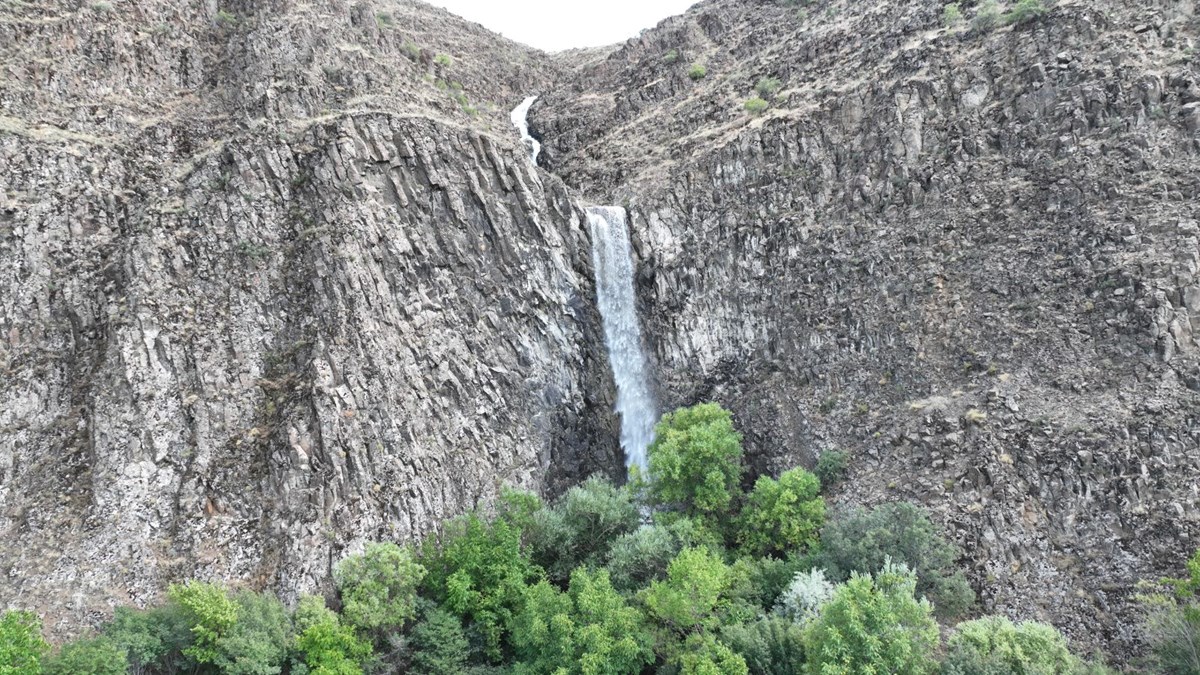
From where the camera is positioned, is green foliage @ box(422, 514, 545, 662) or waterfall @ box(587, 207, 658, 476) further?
waterfall @ box(587, 207, 658, 476)

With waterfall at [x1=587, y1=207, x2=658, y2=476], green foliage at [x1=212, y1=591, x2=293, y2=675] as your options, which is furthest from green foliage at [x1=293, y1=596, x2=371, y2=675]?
waterfall at [x1=587, y1=207, x2=658, y2=476]

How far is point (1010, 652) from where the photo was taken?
1697 centimetres

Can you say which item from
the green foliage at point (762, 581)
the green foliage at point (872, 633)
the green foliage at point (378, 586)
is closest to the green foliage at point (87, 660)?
the green foliage at point (378, 586)

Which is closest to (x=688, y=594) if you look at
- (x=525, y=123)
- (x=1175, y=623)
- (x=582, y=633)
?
(x=582, y=633)

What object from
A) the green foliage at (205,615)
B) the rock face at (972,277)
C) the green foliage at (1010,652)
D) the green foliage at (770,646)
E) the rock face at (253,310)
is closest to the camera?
the green foliage at (1010,652)

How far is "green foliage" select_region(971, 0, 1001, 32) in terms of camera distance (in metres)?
30.2

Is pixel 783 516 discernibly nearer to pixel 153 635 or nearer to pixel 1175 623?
pixel 1175 623

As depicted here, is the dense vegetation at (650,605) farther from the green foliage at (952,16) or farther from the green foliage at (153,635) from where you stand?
the green foliage at (952,16)

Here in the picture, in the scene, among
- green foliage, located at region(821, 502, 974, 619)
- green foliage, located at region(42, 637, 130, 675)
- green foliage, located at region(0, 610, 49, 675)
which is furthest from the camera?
green foliage, located at region(821, 502, 974, 619)

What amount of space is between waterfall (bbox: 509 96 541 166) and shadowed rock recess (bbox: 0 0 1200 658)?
9.14 meters

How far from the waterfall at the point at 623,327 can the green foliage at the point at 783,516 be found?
7.49m

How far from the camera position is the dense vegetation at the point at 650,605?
17.4 meters

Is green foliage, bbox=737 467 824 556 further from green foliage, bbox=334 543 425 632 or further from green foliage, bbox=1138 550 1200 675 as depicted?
green foliage, bbox=334 543 425 632

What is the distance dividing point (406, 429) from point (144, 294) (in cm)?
1154
